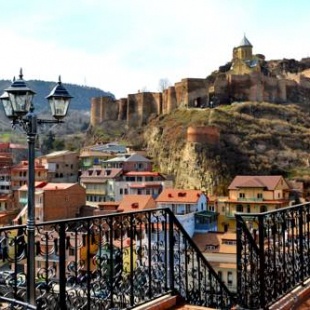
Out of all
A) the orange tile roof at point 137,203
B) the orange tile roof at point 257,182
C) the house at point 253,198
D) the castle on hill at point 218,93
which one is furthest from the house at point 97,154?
the house at point 253,198

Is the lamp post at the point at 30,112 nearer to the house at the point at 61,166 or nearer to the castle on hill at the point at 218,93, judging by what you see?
the house at the point at 61,166

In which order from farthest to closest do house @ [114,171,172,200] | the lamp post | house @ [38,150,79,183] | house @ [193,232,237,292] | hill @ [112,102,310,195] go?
1. house @ [38,150,79,183]
2. hill @ [112,102,310,195]
3. house @ [114,171,172,200]
4. house @ [193,232,237,292]
5. the lamp post

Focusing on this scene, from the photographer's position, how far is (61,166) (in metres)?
57.9

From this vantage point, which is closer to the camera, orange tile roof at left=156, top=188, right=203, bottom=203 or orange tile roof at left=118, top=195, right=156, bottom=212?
orange tile roof at left=118, top=195, right=156, bottom=212

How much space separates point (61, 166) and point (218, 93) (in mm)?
23755

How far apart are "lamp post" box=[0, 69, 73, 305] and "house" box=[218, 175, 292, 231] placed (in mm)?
35449

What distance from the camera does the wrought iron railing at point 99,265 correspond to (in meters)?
4.03

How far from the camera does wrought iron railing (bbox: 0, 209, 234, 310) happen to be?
13.2 ft

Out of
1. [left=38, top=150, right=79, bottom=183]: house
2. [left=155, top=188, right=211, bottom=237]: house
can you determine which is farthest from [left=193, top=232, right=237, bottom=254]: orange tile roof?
[left=38, top=150, right=79, bottom=183]: house

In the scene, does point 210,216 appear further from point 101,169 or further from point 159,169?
point 159,169

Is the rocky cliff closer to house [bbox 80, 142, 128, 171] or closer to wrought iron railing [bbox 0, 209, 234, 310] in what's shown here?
house [bbox 80, 142, 128, 171]

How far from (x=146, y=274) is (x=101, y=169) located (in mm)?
46586

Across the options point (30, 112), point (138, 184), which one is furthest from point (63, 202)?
point (30, 112)

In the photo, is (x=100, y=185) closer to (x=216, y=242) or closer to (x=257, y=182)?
(x=257, y=182)
